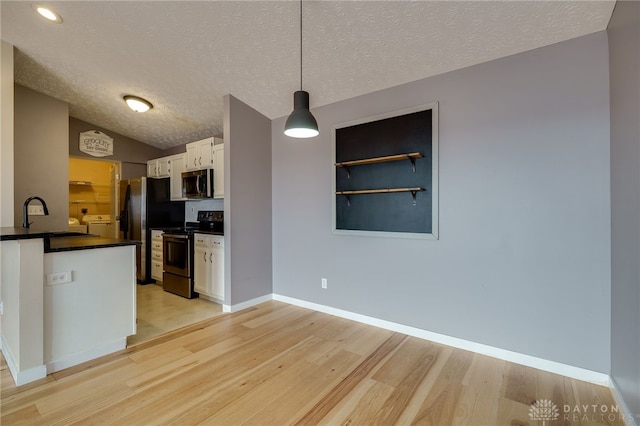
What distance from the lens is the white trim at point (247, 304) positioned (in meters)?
3.44

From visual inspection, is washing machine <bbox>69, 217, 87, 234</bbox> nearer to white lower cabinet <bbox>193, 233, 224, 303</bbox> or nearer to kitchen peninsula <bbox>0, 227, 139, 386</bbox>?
white lower cabinet <bbox>193, 233, 224, 303</bbox>

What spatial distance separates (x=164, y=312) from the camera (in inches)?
136

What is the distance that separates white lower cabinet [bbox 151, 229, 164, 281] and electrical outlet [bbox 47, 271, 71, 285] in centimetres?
244

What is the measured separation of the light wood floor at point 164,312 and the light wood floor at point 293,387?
0.97ft

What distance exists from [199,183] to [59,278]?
2.30 m

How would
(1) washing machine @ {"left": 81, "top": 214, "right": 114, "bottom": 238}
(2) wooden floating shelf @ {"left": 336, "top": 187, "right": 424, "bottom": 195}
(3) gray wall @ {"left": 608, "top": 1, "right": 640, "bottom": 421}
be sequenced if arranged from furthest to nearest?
1. (1) washing machine @ {"left": 81, "top": 214, "right": 114, "bottom": 238}
2. (2) wooden floating shelf @ {"left": 336, "top": 187, "right": 424, "bottom": 195}
3. (3) gray wall @ {"left": 608, "top": 1, "right": 640, "bottom": 421}

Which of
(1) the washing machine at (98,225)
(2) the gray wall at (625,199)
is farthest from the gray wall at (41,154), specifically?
(2) the gray wall at (625,199)

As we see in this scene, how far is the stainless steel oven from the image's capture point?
13.1ft

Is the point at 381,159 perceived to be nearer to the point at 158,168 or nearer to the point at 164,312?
the point at 164,312

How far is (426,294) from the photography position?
2730 mm

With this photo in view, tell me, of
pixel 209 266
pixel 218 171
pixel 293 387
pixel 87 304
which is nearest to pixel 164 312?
pixel 209 266

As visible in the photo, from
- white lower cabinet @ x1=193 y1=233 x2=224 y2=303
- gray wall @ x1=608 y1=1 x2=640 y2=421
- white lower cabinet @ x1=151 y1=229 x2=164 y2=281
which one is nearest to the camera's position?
gray wall @ x1=608 y1=1 x2=640 y2=421

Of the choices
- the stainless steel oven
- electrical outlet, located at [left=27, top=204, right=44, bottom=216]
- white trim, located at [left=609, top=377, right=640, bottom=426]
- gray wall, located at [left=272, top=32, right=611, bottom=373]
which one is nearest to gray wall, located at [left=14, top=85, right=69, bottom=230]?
electrical outlet, located at [left=27, top=204, right=44, bottom=216]

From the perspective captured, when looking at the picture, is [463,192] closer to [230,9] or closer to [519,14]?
[519,14]
